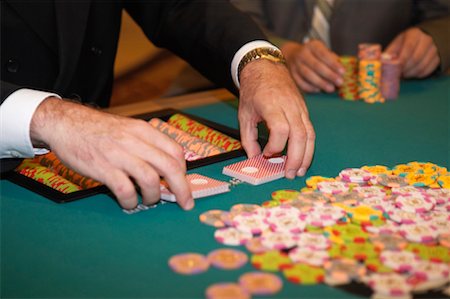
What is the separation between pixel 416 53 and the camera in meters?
2.78

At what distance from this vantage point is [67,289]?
122 centimetres

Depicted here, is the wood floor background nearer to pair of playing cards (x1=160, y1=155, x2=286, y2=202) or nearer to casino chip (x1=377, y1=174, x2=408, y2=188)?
pair of playing cards (x1=160, y1=155, x2=286, y2=202)

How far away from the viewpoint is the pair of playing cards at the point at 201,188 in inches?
62.0

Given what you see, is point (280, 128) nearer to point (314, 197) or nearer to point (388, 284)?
point (314, 197)

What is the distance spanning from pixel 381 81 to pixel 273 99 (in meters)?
0.86

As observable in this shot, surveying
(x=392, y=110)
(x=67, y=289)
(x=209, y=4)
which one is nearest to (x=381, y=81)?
(x=392, y=110)

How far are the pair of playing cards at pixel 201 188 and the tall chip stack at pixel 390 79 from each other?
1103 mm

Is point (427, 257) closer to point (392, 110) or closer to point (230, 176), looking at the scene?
point (230, 176)

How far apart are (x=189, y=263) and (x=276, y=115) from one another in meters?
0.61

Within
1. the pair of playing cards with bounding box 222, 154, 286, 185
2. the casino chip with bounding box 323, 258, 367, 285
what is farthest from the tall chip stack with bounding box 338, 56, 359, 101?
the casino chip with bounding box 323, 258, 367, 285

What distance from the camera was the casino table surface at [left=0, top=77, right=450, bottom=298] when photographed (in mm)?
1224

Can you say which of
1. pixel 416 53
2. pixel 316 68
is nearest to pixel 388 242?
→ pixel 316 68

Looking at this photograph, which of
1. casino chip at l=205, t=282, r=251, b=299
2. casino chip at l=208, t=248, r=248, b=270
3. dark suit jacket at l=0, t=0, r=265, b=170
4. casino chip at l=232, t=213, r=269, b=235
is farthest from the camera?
dark suit jacket at l=0, t=0, r=265, b=170

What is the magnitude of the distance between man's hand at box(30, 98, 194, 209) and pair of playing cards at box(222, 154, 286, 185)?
0.21m
